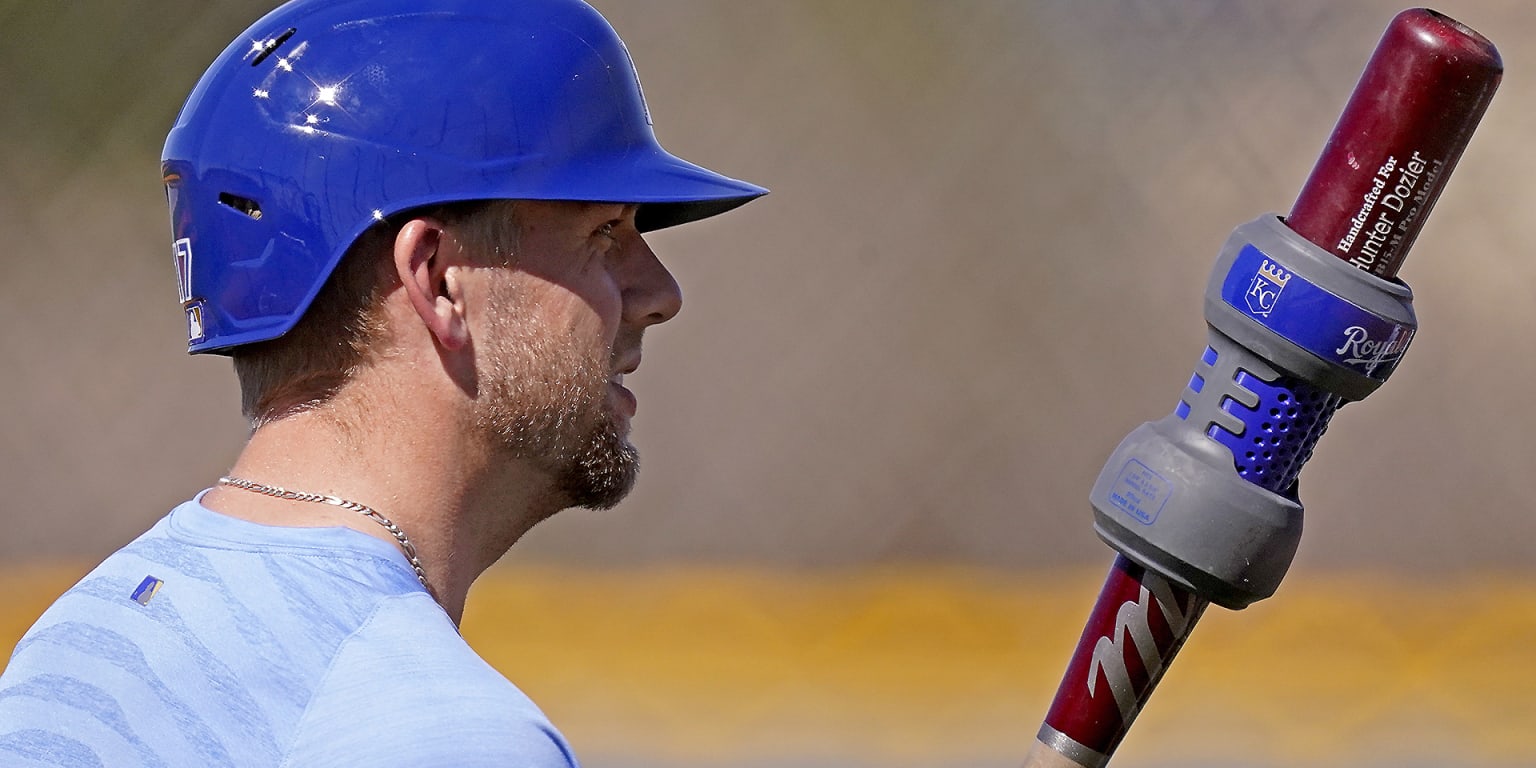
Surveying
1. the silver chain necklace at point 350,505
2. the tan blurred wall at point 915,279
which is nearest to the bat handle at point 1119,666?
the silver chain necklace at point 350,505

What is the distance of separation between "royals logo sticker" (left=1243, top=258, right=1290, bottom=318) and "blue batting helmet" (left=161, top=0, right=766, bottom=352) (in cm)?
62

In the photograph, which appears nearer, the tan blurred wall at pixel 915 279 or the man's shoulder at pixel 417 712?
the man's shoulder at pixel 417 712

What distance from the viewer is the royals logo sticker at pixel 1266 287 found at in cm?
140

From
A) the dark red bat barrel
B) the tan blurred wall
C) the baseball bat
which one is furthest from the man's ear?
the tan blurred wall

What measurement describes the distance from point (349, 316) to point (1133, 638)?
2.69ft

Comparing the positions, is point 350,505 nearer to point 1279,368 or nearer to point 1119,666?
point 1119,666

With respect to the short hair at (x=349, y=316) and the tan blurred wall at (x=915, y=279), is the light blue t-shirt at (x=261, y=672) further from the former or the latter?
→ the tan blurred wall at (x=915, y=279)

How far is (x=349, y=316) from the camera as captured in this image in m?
1.49

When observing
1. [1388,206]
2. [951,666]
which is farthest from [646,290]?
[951,666]

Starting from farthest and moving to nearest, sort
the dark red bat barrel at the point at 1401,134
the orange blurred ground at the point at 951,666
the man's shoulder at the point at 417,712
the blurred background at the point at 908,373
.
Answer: the blurred background at the point at 908,373 < the orange blurred ground at the point at 951,666 < the dark red bat barrel at the point at 1401,134 < the man's shoulder at the point at 417,712

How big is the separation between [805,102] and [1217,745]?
2134 millimetres

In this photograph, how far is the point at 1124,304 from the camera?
4.39 meters

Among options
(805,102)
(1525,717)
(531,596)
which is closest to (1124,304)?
(805,102)

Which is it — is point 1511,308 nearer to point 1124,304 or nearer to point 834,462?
point 1124,304
